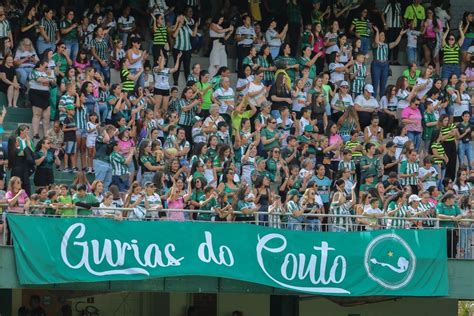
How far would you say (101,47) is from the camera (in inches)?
1207

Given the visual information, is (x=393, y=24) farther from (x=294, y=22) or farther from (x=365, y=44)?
(x=294, y=22)

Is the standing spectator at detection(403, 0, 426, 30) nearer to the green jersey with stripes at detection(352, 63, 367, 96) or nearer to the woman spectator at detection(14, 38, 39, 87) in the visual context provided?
the green jersey with stripes at detection(352, 63, 367, 96)

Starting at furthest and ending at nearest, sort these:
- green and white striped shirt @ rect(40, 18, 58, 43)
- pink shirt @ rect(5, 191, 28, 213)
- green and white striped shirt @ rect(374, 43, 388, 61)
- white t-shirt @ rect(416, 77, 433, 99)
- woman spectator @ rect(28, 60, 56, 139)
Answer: green and white striped shirt @ rect(374, 43, 388, 61)
white t-shirt @ rect(416, 77, 433, 99)
green and white striped shirt @ rect(40, 18, 58, 43)
woman spectator @ rect(28, 60, 56, 139)
pink shirt @ rect(5, 191, 28, 213)

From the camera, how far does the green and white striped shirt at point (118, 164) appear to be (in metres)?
28.1

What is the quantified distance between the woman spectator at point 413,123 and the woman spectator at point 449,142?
47cm

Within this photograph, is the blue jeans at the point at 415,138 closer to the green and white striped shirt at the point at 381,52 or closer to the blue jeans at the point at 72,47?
the green and white striped shirt at the point at 381,52

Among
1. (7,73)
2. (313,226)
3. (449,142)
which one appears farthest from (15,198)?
(449,142)

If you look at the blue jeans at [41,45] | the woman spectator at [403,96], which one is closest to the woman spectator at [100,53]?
the blue jeans at [41,45]

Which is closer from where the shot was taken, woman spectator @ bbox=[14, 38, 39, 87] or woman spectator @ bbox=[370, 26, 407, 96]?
woman spectator @ bbox=[14, 38, 39, 87]

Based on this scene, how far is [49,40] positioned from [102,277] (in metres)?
6.10

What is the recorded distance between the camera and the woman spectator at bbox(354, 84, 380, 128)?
1251 inches

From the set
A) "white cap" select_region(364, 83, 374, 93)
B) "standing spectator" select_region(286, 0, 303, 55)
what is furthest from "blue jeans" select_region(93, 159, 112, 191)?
"standing spectator" select_region(286, 0, 303, 55)

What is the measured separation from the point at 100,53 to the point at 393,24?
23.1 feet

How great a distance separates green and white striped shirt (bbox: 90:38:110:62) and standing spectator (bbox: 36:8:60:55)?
706mm
